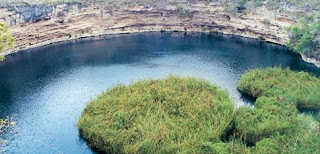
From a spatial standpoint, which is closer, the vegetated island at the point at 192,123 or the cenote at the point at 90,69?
the vegetated island at the point at 192,123

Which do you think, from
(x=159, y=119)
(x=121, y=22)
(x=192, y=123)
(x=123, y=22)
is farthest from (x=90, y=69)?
(x=123, y=22)

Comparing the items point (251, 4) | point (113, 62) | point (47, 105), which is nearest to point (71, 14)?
point (113, 62)

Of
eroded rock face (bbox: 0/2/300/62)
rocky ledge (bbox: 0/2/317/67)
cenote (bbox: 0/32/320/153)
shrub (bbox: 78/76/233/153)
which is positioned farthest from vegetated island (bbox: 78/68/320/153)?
eroded rock face (bbox: 0/2/300/62)

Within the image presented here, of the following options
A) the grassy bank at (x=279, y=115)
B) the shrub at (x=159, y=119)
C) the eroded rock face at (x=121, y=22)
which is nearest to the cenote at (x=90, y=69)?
the eroded rock face at (x=121, y=22)

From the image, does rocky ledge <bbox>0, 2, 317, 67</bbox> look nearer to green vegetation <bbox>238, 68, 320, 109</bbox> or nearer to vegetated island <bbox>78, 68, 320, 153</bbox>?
green vegetation <bbox>238, 68, 320, 109</bbox>

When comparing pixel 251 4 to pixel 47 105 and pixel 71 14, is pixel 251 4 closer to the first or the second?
→ pixel 71 14

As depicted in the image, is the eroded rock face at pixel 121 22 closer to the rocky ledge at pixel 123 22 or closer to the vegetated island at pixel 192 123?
the rocky ledge at pixel 123 22
